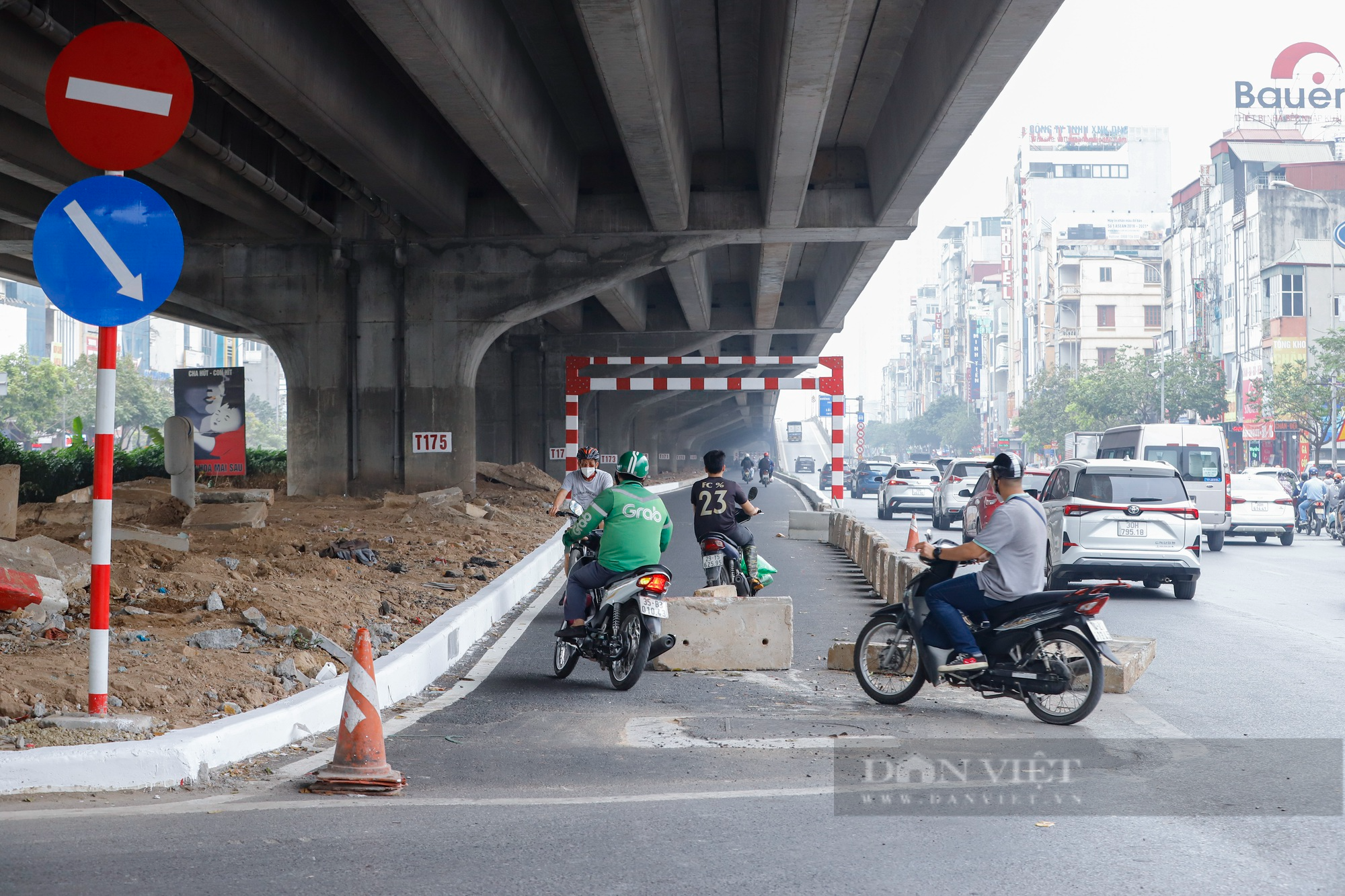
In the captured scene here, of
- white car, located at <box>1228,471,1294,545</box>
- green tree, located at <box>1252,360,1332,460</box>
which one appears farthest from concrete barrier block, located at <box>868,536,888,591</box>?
green tree, located at <box>1252,360,1332,460</box>

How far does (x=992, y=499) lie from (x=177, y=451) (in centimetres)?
1175

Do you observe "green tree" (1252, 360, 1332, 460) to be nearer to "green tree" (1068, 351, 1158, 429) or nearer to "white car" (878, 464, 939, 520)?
"green tree" (1068, 351, 1158, 429)

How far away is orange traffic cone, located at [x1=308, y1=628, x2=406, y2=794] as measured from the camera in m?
5.41

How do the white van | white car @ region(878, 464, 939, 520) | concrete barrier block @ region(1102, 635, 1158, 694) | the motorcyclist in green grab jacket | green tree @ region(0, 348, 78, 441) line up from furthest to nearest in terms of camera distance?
green tree @ region(0, 348, 78, 441)
white car @ region(878, 464, 939, 520)
the white van
the motorcyclist in green grab jacket
concrete barrier block @ region(1102, 635, 1158, 694)

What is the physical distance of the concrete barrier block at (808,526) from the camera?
80.2 feet

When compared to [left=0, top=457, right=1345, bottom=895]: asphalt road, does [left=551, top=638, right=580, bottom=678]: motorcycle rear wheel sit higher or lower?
higher

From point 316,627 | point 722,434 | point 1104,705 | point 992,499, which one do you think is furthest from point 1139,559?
point 722,434

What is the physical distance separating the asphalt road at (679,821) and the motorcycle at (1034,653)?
0.55 feet

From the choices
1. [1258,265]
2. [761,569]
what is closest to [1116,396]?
[1258,265]

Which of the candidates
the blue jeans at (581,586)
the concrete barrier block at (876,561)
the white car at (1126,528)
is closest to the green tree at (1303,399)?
the white car at (1126,528)

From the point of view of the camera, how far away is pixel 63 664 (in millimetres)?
7027

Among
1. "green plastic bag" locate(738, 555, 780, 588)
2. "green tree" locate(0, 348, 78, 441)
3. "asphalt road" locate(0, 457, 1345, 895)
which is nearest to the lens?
"asphalt road" locate(0, 457, 1345, 895)

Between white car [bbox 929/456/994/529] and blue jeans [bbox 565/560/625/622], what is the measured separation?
1854cm

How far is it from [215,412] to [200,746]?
19.7 metres
